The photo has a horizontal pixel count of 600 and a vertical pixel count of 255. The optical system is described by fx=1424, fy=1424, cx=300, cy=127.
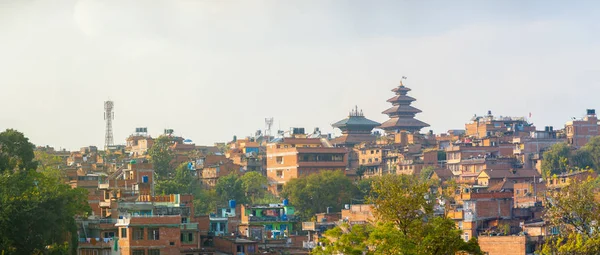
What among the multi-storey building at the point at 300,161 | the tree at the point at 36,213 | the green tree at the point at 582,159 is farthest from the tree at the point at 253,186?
the tree at the point at 36,213

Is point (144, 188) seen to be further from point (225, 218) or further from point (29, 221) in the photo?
point (29, 221)

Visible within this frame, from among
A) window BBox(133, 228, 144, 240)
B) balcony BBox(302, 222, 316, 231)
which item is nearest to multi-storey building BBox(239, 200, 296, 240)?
balcony BBox(302, 222, 316, 231)

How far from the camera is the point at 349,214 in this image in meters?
87.1

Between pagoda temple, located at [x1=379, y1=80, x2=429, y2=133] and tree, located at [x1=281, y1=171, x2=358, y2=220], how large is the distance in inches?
2091

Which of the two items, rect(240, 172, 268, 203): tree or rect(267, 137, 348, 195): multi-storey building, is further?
rect(267, 137, 348, 195): multi-storey building

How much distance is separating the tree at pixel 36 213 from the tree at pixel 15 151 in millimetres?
1591

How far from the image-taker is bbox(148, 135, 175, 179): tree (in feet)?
386

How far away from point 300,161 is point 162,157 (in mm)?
11865

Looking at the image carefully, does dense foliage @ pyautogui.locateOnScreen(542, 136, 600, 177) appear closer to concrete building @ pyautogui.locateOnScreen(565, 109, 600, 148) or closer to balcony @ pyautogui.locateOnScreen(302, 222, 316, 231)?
concrete building @ pyautogui.locateOnScreen(565, 109, 600, 148)

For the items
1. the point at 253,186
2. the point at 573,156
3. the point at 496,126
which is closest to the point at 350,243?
the point at 253,186

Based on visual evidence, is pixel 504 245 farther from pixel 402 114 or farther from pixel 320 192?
pixel 402 114

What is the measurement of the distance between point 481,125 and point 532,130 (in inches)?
211

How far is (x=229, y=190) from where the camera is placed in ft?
362

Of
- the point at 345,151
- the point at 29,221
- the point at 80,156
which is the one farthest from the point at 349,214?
the point at 80,156
